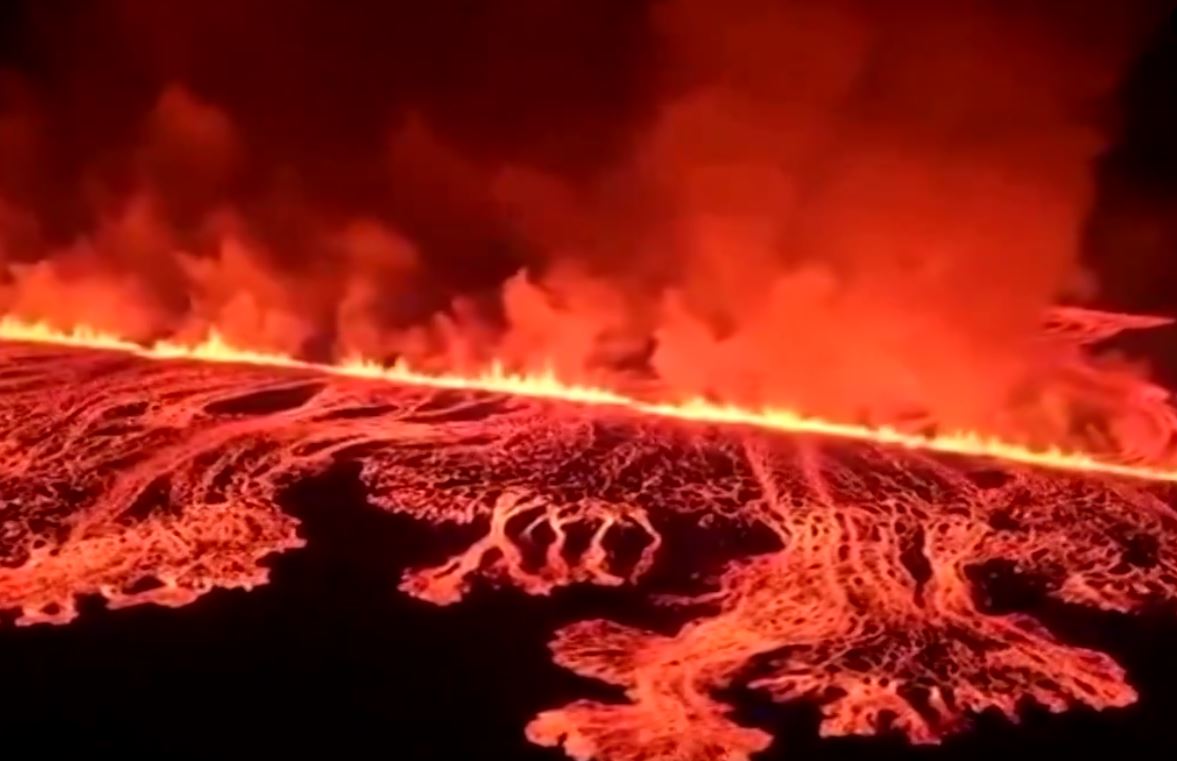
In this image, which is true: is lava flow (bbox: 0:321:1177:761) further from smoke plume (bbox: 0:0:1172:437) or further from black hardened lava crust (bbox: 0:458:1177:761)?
smoke plume (bbox: 0:0:1172:437)

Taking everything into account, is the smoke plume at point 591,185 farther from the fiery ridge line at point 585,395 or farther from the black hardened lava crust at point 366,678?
the black hardened lava crust at point 366,678

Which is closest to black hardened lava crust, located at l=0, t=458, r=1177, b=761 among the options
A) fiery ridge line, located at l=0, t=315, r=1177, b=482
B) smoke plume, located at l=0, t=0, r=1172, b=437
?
fiery ridge line, located at l=0, t=315, r=1177, b=482

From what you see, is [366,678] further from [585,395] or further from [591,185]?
[591,185]

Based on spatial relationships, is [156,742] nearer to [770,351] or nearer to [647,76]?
[770,351]

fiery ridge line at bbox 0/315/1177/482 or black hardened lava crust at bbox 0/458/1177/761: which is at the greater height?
fiery ridge line at bbox 0/315/1177/482

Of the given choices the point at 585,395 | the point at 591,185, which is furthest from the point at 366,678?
the point at 591,185

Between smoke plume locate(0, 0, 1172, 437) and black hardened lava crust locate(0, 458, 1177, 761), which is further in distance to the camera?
smoke plume locate(0, 0, 1172, 437)

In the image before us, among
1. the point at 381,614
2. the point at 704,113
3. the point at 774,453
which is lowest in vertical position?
the point at 381,614

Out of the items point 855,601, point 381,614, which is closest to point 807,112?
point 855,601
